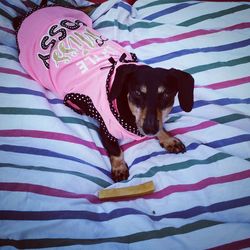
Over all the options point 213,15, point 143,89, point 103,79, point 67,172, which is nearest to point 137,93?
point 143,89

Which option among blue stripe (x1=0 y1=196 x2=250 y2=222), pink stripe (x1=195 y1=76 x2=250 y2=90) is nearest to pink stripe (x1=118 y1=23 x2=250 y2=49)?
pink stripe (x1=195 y1=76 x2=250 y2=90)

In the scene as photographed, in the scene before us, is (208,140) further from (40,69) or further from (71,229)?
(40,69)

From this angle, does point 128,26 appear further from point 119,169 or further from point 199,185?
point 199,185

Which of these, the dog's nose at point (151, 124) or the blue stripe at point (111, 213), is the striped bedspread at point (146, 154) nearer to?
the blue stripe at point (111, 213)

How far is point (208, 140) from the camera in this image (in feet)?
5.34

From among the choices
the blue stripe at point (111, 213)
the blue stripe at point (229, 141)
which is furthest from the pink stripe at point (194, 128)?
the blue stripe at point (111, 213)

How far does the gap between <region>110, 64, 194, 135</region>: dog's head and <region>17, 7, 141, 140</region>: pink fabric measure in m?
0.14

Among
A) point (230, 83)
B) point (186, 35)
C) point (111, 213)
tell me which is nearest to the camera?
point (111, 213)

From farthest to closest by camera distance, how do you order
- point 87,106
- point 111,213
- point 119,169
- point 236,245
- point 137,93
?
point 87,106 → point 119,169 → point 137,93 → point 111,213 → point 236,245

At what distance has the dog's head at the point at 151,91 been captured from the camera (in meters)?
1.41

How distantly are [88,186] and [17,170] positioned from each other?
321 millimetres

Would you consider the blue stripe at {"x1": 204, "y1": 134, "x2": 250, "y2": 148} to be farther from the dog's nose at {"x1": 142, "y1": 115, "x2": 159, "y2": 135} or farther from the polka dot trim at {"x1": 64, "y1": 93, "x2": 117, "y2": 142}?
the polka dot trim at {"x1": 64, "y1": 93, "x2": 117, "y2": 142}

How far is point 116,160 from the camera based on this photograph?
5.26ft

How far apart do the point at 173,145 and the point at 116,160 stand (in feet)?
0.99
